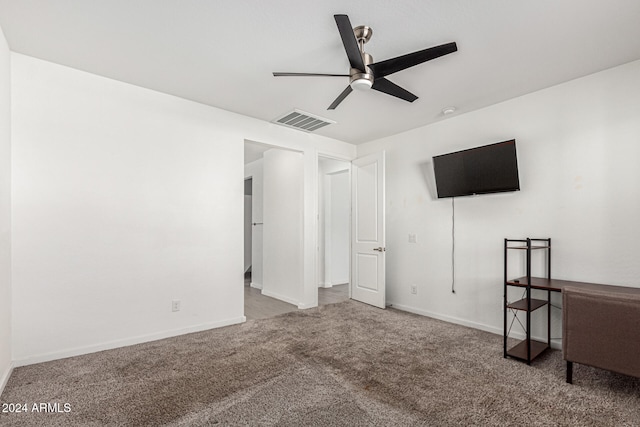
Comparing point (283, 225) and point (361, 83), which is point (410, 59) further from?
point (283, 225)

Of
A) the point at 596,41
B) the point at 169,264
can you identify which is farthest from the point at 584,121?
the point at 169,264

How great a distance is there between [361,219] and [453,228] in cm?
141

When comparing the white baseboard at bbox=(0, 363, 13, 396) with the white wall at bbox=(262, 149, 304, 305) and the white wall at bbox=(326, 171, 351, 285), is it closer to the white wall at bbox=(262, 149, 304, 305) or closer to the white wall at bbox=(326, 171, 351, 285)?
the white wall at bbox=(262, 149, 304, 305)

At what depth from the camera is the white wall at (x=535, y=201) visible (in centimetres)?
272

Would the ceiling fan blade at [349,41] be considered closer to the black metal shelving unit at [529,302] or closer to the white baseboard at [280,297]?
the black metal shelving unit at [529,302]

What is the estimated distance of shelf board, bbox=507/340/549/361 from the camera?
8.86 feet

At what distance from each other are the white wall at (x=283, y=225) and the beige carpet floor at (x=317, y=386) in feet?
5.26

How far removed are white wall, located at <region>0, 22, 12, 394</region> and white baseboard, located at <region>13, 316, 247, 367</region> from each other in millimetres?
171

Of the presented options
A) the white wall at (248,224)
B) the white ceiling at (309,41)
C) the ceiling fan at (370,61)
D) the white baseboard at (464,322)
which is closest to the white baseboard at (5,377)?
the white ceiling at (309,41)

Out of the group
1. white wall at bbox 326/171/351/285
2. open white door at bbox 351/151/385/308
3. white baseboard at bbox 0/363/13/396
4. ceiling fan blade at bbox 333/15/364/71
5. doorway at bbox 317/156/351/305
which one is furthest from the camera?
white wall at bbox 326/171/351/285

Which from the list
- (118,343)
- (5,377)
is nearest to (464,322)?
(118,343)

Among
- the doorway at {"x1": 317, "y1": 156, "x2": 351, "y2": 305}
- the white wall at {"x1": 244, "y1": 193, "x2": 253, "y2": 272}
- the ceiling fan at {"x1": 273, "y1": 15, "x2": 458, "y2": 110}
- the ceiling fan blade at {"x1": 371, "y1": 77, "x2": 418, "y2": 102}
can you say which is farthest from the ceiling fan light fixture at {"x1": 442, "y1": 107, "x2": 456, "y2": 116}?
the white wall at {"x1": 244, "y1": 193, "x2": 253, "y2": 272}

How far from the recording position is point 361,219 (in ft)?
16.0

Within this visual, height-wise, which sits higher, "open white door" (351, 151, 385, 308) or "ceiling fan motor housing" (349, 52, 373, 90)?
"ceiling fan motor housing" (349, 52, 373, 90)
